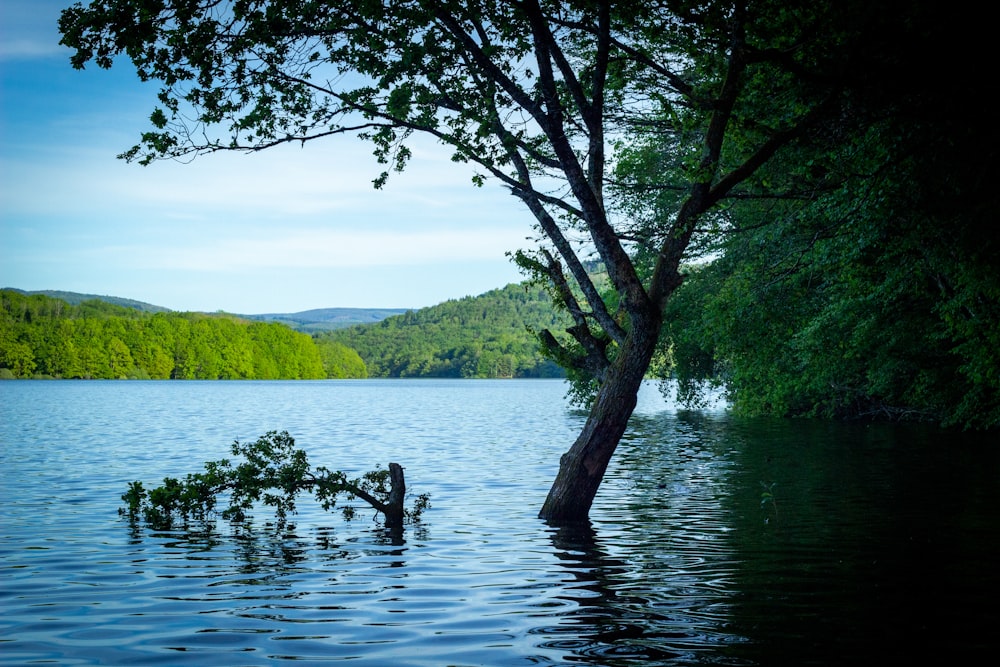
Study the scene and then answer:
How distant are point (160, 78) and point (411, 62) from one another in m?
3.67

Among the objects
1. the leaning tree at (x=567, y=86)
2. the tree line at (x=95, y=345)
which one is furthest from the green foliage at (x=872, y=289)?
the tree line at (x=95, y=345)

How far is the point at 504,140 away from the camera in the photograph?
1426 cm

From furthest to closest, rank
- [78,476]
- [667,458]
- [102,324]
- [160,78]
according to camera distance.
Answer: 1. [102,324]
2. [667,458]
3. [78,476]
4. [160,78]

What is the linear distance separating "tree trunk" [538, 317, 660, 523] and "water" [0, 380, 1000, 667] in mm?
891

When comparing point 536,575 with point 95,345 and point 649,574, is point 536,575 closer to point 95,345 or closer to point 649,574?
point 649,574

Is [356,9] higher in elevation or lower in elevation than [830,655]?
higher

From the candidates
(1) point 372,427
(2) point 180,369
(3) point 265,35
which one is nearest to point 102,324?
(2) point 180,369

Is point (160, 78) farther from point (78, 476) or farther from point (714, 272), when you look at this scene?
point (714, 272)

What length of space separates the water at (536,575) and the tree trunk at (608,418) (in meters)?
0.89

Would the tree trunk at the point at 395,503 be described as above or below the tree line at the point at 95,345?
below

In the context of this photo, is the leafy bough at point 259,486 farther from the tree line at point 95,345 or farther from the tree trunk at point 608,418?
the tree line at point 95,345

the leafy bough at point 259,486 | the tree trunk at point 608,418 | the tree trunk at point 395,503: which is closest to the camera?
the tree trunk at point 608,418

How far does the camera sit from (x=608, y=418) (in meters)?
14.3

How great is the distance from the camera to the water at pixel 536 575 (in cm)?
819
